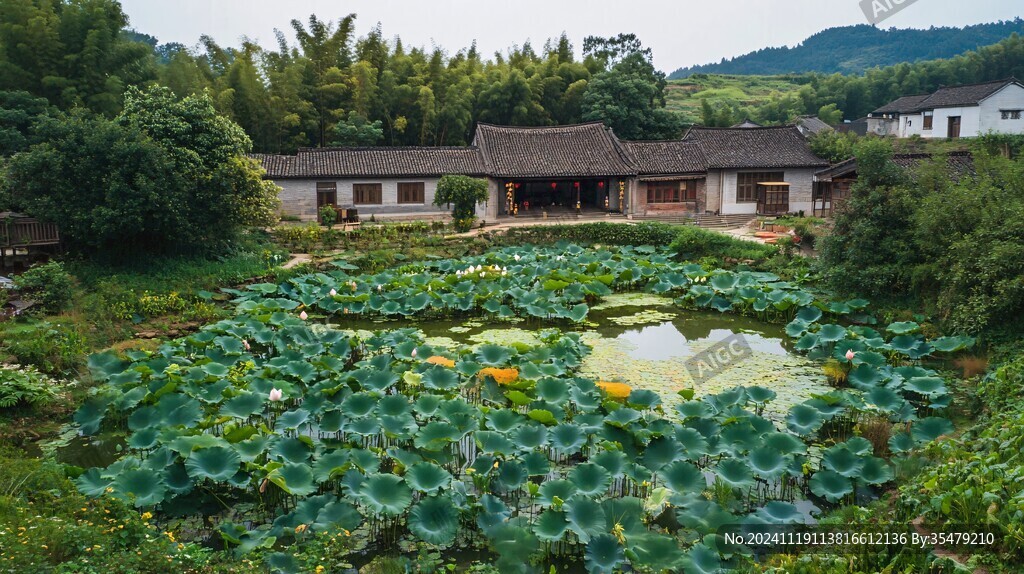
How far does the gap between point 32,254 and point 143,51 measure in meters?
10.3

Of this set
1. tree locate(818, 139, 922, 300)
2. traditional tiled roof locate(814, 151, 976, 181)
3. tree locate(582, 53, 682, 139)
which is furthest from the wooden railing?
tree locate(582, 53, 682, 139)

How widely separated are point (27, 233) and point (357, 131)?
46.4 ft

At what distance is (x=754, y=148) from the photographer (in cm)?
2630

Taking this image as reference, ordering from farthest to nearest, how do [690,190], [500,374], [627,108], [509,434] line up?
1. [627,108]
2. [690,190]
3. [500,374]
4. [509,434]

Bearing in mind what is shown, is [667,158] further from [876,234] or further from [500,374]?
[500,374]

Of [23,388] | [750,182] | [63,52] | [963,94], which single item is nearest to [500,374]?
[23,388]

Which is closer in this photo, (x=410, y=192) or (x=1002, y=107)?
(x=410, y=192)

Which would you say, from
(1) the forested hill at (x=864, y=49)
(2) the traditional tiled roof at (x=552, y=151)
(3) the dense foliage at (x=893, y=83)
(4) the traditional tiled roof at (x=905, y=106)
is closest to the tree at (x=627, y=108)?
(2) the traditional tiled roof at (x=552, y=151)

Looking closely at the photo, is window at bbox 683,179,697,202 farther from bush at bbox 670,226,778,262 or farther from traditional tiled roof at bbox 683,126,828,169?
bush at bbox 670,226,778,262

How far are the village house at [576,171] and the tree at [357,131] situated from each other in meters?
1.88

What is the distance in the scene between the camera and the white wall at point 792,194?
25922 millimetres

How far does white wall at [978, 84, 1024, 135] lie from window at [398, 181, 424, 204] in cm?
2665

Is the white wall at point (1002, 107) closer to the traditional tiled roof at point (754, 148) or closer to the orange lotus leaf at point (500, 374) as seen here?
the traditional tiled roof at point (754, 148)

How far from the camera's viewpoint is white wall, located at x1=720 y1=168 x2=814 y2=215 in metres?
25.9
